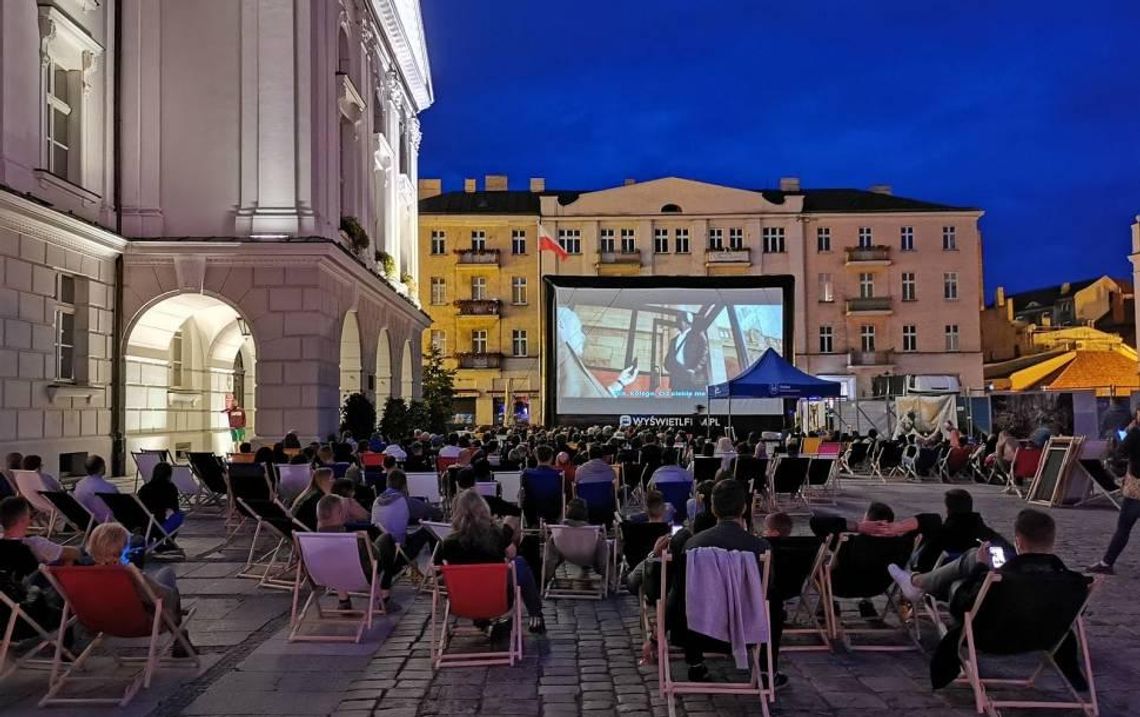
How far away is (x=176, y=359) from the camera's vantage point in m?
22.2

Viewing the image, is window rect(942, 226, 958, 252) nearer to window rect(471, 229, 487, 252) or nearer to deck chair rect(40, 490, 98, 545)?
window rect(471, 229, 487, 252)

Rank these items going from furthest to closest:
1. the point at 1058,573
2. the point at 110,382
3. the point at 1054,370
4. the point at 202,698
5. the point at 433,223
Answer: the point at 433,223 → the point at 1054,370 → the point at 110,382 → the point at 202,698 → the point at 1058,573

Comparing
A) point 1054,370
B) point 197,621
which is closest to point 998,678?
point 197,621

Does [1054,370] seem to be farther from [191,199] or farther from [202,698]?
[202,698]

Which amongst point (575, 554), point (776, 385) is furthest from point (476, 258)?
point (575, 554)

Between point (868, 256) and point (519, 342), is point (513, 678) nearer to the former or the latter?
point (519, 342)

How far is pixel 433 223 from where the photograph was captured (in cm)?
4969

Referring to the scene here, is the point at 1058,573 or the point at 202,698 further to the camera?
the point at 202,698

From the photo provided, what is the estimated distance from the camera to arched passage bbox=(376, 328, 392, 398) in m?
27.5

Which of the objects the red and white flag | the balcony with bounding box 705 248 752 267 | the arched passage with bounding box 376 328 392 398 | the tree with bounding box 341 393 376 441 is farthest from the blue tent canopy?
the balcony with bounding box 705 248 752 267

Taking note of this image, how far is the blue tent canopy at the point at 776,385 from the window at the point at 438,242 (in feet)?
99.0

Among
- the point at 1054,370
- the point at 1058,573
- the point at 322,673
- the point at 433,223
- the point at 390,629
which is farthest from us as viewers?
the point at 433,223

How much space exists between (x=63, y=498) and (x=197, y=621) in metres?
3.11

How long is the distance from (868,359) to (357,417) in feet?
110
